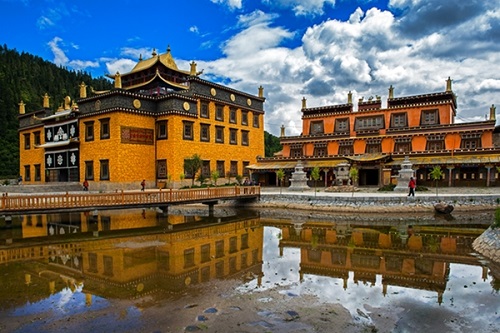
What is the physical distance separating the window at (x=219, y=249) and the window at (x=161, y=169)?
21340 mm

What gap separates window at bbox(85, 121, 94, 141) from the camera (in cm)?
3628

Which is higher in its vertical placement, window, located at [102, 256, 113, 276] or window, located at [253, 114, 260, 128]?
window, located at [253, 114, 260, 128]

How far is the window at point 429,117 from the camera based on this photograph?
3906 cm

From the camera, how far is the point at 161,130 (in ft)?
121

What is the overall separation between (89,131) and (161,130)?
7311 mm

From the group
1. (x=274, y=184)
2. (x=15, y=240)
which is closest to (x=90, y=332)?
(x=15, y=240)

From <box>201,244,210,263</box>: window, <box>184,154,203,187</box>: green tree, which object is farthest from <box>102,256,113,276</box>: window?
<box>184,154,203,187</box>: green tree

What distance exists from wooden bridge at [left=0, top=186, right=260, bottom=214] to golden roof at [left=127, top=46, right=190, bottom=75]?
21421 millimetres

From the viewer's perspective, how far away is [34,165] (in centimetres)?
4641

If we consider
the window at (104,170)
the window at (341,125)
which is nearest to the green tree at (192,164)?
the window at (104,170)

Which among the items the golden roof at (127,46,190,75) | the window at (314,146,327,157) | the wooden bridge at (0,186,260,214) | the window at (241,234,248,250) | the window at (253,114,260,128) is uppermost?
the golden roof at (127,46,190,75)

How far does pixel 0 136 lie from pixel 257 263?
70.0 metres

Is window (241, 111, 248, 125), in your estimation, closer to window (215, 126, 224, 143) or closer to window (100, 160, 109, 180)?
window (215, 126, 224, 143)

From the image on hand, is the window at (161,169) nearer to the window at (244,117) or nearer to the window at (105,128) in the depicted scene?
the window at (105,128)
